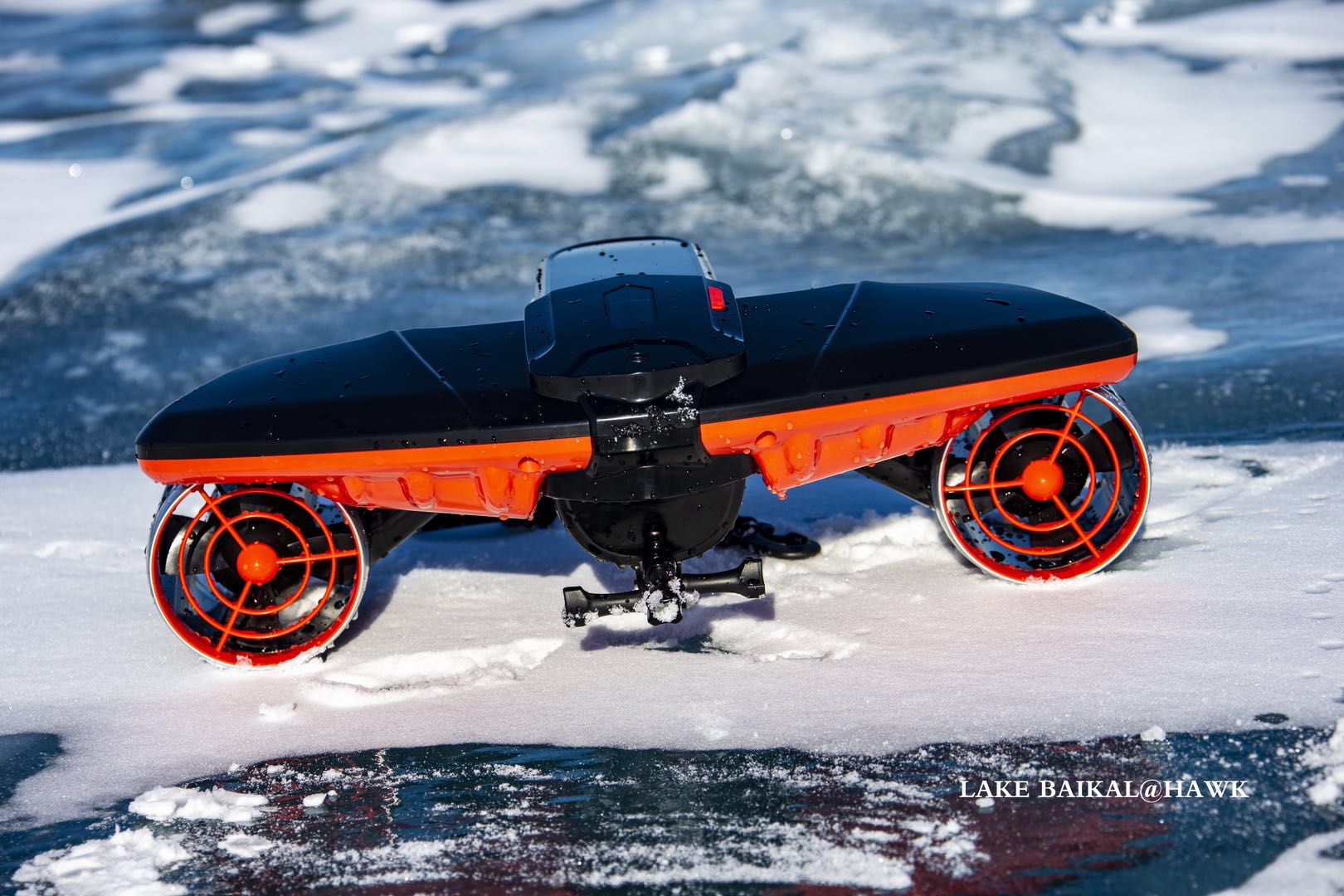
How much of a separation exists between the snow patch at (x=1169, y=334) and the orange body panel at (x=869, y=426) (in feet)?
8.76

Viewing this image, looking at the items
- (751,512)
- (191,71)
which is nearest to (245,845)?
(751,512)

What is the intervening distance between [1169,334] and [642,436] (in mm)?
4047

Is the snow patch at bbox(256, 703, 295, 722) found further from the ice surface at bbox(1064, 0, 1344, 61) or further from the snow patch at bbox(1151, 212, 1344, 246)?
the ice surface at bbox(1064, 0, 1344, 61)

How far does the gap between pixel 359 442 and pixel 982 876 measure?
1967mm

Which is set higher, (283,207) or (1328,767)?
(283,207)

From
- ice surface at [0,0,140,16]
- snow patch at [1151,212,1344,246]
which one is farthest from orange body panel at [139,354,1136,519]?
ice surface at [0,0,140,16]

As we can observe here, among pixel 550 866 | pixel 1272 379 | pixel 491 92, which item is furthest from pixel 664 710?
pixel 491 92

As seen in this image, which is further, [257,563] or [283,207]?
[283,207]

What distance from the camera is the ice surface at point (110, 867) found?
306 cm

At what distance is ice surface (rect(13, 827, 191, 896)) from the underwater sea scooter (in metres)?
0.94

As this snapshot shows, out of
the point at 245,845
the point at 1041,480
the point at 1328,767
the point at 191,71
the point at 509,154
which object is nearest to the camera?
the point at 1328,767

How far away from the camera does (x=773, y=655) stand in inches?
157

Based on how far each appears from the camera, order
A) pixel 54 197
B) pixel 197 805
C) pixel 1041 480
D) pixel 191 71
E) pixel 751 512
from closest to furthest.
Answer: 1. pixel 197 805
2. pixel 1041 480
3. pixel 751 512
4. pixel 54 197
5. pixel 191 71

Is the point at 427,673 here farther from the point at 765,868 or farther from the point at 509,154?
the point at 509,154
